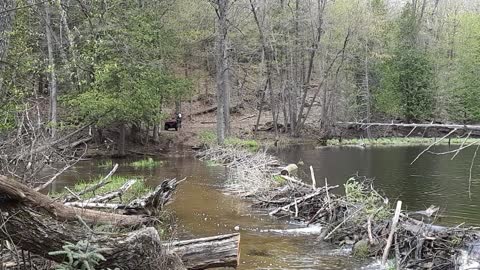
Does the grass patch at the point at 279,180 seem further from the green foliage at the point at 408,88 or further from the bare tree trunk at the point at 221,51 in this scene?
the green foliage at the point at 408,88

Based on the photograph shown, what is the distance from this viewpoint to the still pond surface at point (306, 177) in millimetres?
9703

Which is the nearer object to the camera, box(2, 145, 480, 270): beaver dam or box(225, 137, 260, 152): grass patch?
box(2, 145, 480, 270): beaver dam

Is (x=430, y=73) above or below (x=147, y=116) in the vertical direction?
above

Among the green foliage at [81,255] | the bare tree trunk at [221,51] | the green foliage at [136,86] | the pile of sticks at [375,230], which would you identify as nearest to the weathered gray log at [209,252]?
the green foliage at [81,255]

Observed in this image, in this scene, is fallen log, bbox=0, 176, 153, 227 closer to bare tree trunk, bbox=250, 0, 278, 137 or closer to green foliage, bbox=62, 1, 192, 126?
green foliage, bbox=62, 1, 192, 126

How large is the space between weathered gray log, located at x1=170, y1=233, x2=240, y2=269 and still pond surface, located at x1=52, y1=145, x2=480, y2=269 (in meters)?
1.85

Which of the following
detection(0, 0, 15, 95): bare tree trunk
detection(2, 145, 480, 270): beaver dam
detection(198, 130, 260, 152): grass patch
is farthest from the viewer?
detection(198, 130, 260, 152): grass patch

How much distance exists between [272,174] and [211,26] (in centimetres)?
2418

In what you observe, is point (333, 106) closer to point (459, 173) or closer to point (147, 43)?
point (147, 43)

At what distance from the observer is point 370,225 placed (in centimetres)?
1024

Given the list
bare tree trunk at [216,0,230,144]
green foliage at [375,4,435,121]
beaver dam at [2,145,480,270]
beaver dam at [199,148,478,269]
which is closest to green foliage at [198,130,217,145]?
bare tree trunk at [216,0,230,144]

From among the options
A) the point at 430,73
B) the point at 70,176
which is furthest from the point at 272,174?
the point at 430,73

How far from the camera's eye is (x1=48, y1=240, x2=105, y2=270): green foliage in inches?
188

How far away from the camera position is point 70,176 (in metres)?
20.1
